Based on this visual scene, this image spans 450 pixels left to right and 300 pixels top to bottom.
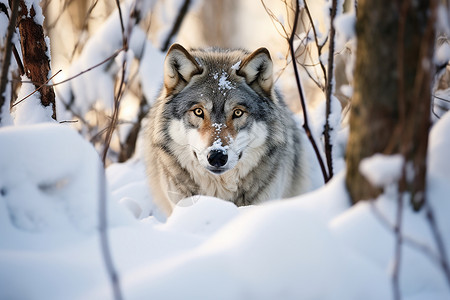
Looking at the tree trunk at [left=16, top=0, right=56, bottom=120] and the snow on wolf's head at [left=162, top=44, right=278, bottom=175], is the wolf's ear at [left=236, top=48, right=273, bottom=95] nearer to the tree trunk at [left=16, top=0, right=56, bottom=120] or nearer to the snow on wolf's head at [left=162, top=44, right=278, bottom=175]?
the snow on wolf's head at [left=162, top=44, right=278, bottom=175]

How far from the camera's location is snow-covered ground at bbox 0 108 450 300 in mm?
1194

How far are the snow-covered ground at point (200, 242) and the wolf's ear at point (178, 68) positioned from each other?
1.77 meters

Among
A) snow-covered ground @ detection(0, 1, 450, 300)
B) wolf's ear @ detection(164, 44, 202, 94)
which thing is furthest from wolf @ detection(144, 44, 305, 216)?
snow-covered ground @ detection(0, 1, 450, 300)

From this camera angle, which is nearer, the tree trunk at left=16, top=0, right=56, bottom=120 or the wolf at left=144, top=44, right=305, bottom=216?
the tree trunk at left=16, top=0, right=56, bottom=120

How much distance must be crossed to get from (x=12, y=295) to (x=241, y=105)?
7.84 ft

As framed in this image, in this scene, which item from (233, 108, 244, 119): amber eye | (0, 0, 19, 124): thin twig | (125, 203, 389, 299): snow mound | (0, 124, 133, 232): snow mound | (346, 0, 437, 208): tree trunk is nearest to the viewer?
(125, 203, 389, 299): snow mound

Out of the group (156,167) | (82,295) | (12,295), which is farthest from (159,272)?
(156,167)

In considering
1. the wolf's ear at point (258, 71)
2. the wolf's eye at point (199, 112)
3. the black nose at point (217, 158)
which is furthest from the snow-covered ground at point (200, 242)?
the wolf's ear at point (258, 71)

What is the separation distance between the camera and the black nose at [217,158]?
301 centimetres

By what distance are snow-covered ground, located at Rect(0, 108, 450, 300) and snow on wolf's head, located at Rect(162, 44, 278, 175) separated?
1.46m

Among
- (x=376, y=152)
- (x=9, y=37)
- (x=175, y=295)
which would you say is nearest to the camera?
(x=175, y=295)

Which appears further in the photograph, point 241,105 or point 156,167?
point 156,167

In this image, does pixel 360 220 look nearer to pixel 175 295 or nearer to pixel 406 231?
pixel 406 231

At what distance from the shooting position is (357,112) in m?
1.49
